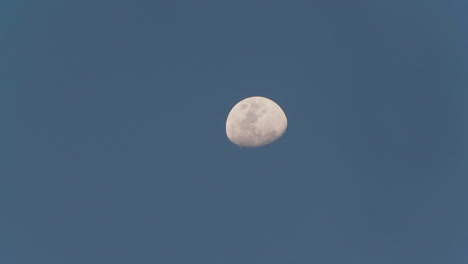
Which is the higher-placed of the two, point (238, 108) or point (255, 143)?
point (238, 108)

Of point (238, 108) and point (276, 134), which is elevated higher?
point (238, 108)

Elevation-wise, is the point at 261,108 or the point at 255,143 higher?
the point at 261,108
